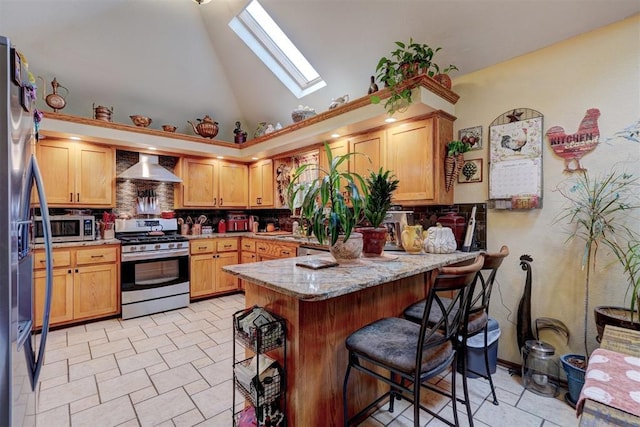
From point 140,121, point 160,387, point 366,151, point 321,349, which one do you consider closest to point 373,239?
point 321,349

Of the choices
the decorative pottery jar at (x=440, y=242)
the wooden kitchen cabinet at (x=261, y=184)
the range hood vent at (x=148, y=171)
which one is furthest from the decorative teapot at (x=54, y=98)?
the decorative pottery jar at (x=440, y=242)

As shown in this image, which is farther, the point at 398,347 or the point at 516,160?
the point at 516,160

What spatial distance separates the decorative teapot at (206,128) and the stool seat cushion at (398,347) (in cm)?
389

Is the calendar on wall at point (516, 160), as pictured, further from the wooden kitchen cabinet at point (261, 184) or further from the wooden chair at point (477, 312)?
the wooden kitchen cabinet at point (261, 184)

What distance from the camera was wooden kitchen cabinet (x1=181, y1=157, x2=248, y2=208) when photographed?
448 cm

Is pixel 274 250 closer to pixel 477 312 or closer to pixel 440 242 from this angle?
pixel 440 242

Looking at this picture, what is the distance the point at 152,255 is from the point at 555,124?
14.6 feet

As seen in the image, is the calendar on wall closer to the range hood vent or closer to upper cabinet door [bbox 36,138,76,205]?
the range hood vent

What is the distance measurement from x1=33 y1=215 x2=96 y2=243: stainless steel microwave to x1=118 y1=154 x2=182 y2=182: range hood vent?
0.74 metres

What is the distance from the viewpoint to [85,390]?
214 centimetres

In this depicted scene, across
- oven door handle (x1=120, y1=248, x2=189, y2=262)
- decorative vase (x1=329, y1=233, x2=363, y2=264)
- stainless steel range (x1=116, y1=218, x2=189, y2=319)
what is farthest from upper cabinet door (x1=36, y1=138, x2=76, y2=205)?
decorative vase (x1=329, y1=233, x2=363, y2=264)

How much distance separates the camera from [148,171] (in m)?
4.01

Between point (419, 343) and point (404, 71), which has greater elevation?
point (404, 71)

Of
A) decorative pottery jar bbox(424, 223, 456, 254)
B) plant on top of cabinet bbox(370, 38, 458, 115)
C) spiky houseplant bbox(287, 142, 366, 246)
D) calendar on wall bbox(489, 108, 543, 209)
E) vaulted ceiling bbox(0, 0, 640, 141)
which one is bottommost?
decorative pottery jar bbox(424, 223, 456, 254)
